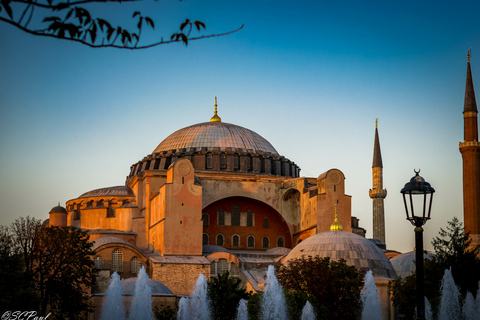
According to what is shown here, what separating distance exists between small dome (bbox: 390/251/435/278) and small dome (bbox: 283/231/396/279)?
4013 millimetres

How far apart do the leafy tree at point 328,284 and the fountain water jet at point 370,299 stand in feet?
1.00

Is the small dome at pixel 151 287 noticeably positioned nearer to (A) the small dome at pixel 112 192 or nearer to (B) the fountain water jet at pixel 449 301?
(A) the small dome at pixel 112 192

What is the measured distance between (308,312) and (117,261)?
13.0 meters

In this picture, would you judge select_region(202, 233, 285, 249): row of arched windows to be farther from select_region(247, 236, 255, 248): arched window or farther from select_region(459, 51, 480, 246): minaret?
select_region(459, 51, 480, 246): minaret

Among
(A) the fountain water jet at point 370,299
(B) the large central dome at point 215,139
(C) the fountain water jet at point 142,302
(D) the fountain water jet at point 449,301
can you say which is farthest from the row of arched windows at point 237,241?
(D) the fountain water jet at point 449,301

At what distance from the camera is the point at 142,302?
3136 centimetres

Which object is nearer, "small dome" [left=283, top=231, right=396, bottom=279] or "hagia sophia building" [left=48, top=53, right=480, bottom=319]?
"small dome" [left=283, top=231, right=396, bottom=279]

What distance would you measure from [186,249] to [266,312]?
33.8 feet

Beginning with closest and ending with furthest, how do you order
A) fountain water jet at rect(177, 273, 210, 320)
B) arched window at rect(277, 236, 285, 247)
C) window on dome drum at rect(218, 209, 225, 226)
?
fountain water jet at rect(177, 273, 210, 320)
window on dome drum at rect(218, 209, 225, 226)
arched window at rect(277, 236, 285, 247)

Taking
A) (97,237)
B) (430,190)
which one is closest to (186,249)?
(97,237)

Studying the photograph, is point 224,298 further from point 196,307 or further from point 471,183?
point 471,183

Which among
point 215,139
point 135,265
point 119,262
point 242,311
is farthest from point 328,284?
point 215,139

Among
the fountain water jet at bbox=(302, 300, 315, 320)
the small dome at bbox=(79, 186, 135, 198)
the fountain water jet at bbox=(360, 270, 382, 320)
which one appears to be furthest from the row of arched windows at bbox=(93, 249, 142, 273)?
the fountain water jet at bbox=(302, 300, 315, 320)

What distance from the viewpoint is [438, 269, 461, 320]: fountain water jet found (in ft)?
88.7
